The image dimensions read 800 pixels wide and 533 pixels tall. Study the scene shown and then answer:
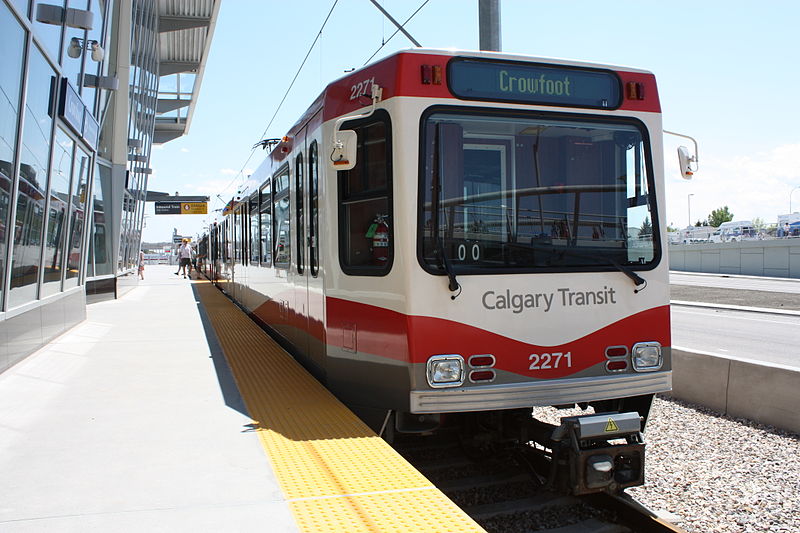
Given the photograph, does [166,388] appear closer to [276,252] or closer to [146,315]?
[276,252]

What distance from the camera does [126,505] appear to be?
11.1ft

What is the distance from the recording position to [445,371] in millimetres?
4250

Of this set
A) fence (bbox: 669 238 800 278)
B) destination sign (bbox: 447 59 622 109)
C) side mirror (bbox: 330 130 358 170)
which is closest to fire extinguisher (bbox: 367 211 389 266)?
side mirror (bbox: 330 130 358 170)

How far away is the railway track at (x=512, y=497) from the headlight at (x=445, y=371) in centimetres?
91

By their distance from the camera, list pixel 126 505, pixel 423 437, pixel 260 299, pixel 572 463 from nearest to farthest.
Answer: pixel 126 505 < pixel 572 463 < pixel 423 437 < pixel 260 299

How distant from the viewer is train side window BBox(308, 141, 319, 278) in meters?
5.52

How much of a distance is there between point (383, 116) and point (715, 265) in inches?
1567

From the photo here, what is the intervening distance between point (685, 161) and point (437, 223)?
216 cm

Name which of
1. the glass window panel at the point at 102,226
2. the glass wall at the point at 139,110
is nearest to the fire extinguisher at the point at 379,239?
the glass window panel at the point at 102,226

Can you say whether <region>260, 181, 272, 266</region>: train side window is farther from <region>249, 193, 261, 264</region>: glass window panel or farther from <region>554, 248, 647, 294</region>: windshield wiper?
<region>554, 248, 647, 294</region>: windshield wiper

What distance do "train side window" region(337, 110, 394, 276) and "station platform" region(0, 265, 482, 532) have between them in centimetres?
116

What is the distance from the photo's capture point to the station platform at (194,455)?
3.19 m

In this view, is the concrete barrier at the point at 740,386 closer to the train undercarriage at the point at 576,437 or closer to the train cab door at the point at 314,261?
the train undercarriage at the point at 576,437

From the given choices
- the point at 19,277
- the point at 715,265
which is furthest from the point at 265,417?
the point at 715,265
